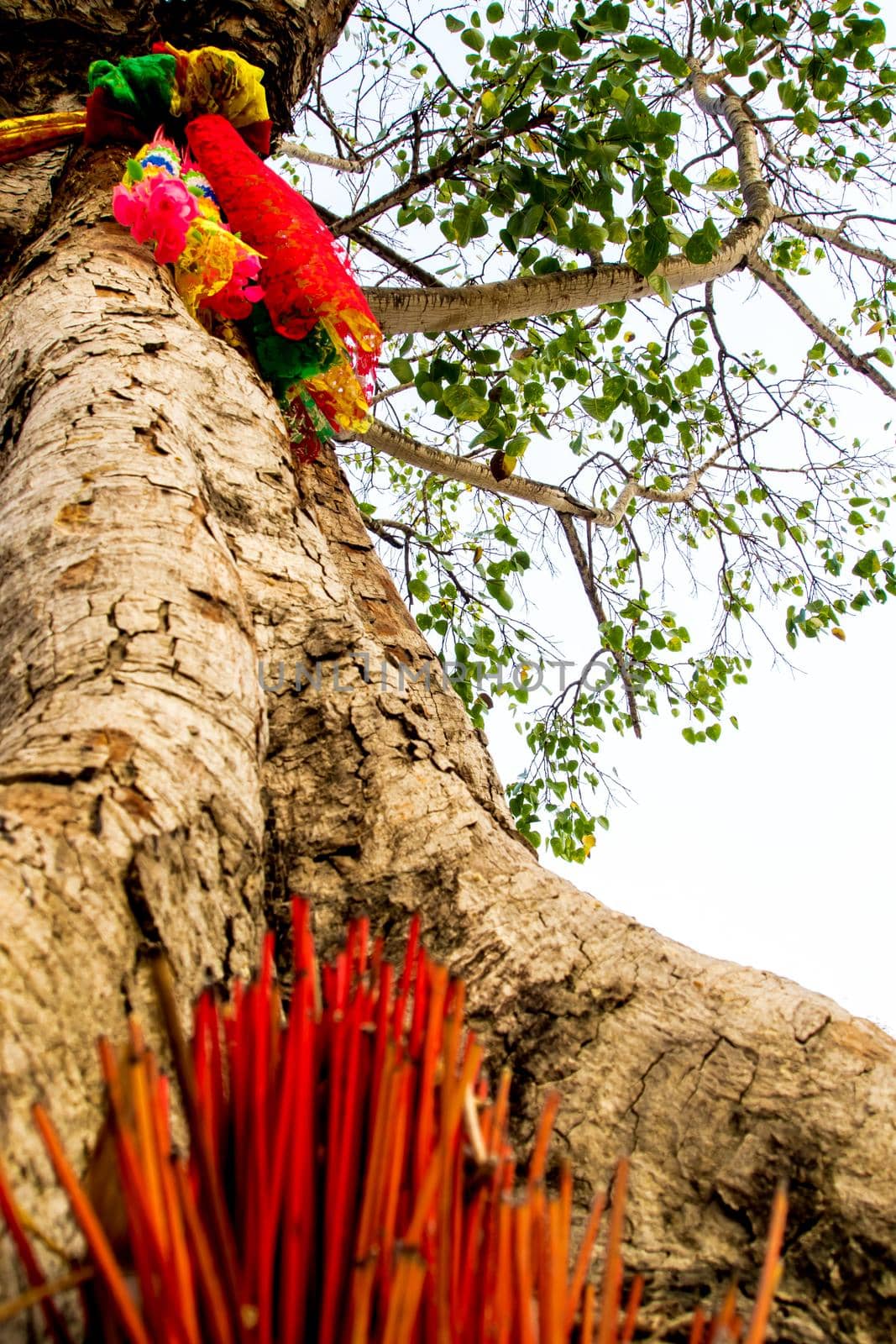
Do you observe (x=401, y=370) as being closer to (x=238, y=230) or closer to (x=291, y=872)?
(x=238, y=230)

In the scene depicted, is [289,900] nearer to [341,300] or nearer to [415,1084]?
[415,1084]

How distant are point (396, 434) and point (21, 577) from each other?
7.44ft

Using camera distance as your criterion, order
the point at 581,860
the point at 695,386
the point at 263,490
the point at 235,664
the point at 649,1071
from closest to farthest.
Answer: the point at 649,1071
the point at 235,664
the point at 263,490
the point at 695,386
the point at 581,860

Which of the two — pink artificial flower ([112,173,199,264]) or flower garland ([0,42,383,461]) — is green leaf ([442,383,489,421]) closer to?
flower garland ([0,42,383,461])

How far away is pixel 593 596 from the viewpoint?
4707 mm

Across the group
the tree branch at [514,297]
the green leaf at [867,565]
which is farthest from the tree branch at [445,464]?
the green leaf at [867,565]

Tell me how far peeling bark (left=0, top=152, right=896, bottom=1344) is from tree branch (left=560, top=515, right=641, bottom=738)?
300 cm

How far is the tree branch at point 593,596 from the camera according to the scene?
15.0ft

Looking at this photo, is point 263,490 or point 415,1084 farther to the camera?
point 263,490

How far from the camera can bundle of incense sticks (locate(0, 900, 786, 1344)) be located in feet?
1.69

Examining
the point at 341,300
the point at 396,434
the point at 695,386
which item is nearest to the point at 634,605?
the point at 695,386

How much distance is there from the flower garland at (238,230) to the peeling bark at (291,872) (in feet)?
1.81

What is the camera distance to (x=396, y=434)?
132 inches

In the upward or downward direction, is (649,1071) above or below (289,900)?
below
